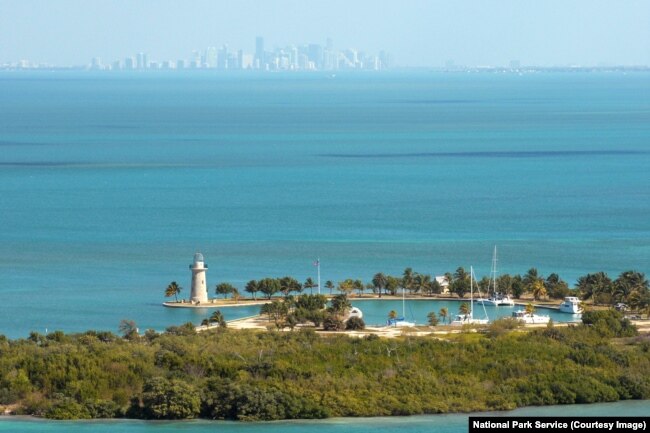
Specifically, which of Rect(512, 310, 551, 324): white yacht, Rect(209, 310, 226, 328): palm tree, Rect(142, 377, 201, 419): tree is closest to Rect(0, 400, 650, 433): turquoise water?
Rect(142, 377, 201, 419): tree

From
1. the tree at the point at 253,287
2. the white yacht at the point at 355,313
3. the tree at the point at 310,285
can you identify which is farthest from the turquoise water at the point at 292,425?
the tree at the point at 310,285

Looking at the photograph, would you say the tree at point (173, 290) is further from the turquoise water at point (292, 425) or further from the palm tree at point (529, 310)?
the turquoise water at point (292, 425)

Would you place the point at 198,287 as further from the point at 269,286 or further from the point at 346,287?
the point at 346,287

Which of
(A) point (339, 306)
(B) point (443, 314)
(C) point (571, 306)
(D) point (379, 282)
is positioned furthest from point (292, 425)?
(D) point (379, 282)

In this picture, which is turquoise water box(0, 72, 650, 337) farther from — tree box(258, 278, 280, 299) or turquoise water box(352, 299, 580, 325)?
turquoise water box(352, 299, 580, 325)

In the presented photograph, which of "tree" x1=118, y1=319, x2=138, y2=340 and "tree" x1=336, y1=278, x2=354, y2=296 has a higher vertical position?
"tree" x1=118, y1=319, x2=138, y2=340

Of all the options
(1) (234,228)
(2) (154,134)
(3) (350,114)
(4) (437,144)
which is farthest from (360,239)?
(3) (350,114)
